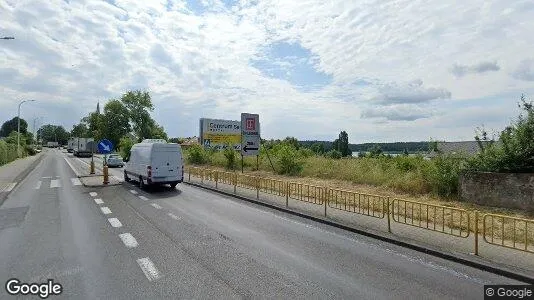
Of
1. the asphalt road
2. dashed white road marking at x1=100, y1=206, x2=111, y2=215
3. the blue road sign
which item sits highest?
the blue road sign

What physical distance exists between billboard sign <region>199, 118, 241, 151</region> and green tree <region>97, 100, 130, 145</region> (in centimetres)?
4202

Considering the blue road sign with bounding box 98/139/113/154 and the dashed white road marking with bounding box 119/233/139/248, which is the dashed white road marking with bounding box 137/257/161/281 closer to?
the dashed white road marking with bounding box 119/233/139/248

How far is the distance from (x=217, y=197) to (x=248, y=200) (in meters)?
1.83

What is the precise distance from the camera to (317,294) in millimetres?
5398

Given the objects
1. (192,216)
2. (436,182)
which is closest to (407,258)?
(192,216)

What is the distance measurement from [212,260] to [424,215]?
7.15 m

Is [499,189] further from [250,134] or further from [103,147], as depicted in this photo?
[103,147]

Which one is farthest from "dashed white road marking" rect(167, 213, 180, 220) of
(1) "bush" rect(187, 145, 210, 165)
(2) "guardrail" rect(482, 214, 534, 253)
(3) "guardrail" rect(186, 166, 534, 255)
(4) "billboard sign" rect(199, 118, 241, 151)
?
(4) "billboard sign" rect(199, 118, 241, 151)

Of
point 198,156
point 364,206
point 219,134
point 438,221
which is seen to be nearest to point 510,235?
point 438,221

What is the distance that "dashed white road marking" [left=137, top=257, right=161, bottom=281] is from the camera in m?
6.08

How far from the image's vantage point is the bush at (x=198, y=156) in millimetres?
38703

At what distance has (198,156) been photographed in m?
39.1

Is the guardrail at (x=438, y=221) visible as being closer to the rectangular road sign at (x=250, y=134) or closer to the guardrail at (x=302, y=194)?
the guardrail at (x=302, y=194)

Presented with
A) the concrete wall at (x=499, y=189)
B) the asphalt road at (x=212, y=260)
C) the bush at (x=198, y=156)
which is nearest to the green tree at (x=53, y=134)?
the bush at (x=198, y=156)
